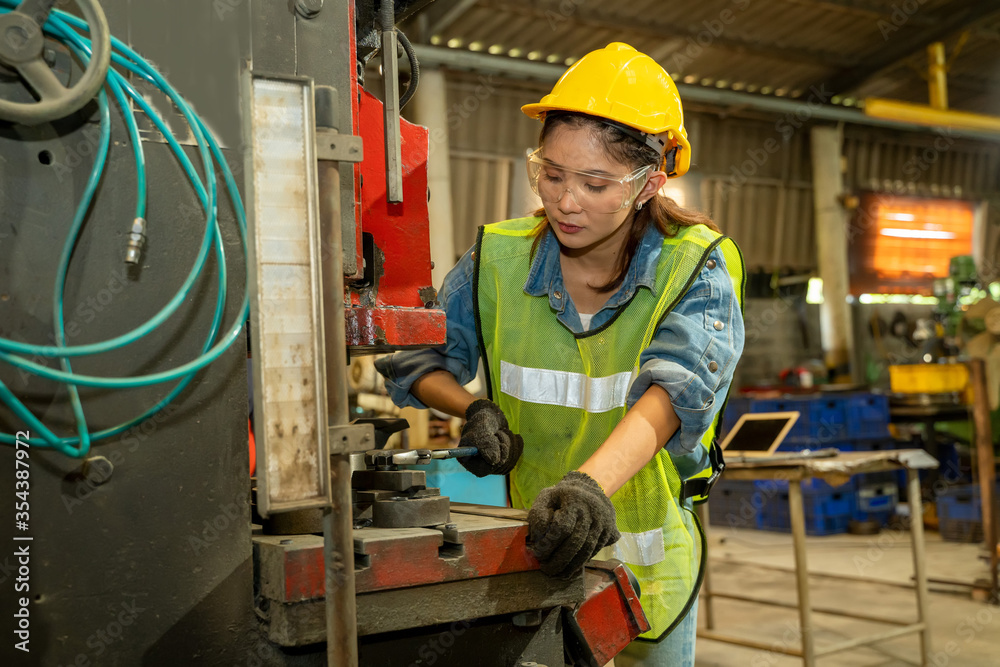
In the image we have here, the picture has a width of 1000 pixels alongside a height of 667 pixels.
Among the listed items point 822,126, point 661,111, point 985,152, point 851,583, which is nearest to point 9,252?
point 661,111

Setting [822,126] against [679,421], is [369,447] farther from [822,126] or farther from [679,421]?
[822,126]

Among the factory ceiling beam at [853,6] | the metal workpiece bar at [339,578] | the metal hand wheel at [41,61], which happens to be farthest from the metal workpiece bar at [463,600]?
the factory ceiling beam at [853,6]

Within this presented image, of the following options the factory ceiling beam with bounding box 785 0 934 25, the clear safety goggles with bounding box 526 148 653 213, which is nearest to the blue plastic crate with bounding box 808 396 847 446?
the factory ceiling beam with bounding box 785 0 934 25

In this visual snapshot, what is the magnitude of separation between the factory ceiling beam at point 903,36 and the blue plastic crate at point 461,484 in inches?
194

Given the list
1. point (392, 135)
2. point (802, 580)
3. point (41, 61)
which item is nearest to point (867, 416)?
point (802, 580)

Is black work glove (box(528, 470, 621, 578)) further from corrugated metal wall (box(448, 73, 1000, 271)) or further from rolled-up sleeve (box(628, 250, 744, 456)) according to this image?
corrugated metal wall (box(448, 73, 1000, 271))

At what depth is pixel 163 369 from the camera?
95 centimetres

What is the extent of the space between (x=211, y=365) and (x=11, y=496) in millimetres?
240

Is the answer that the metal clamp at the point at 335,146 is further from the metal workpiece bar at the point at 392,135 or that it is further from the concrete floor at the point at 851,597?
the concrete floor at the point at 851,597

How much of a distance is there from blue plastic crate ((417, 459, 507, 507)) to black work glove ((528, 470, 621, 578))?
251cm

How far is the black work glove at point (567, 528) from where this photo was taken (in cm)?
101

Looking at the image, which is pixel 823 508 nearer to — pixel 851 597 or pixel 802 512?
pixel 851 597

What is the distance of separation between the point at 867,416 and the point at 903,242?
96.9 inches

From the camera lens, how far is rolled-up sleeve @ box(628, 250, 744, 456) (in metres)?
1.32
